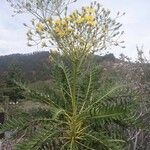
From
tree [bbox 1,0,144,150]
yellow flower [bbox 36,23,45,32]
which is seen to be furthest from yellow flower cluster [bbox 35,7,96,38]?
tree [bbox 1,0,144,150]

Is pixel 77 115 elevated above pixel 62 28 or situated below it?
below

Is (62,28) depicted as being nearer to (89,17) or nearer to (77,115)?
(89,17)

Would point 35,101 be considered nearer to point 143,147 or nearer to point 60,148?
point 60,148

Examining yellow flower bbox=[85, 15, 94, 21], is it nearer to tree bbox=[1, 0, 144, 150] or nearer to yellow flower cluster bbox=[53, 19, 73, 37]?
yellow flower cluster bbox=[53, 19, 73, 37]

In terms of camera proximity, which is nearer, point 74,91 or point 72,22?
point 74,91

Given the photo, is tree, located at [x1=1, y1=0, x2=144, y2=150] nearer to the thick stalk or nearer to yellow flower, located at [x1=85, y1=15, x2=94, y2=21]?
the thick stalk

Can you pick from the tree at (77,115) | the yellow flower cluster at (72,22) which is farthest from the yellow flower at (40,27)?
the tree at (77,115)

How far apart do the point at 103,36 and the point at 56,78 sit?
9.45m

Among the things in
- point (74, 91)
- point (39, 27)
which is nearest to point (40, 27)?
point (39, 27)

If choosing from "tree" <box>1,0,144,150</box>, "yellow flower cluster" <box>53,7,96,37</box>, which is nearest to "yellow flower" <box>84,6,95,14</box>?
"yellow flower cluster" <box>53,7,96,37</box>

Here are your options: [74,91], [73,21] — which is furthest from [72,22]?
[74,91]

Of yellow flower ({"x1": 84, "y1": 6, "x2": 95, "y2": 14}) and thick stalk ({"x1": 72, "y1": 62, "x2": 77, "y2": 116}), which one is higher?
yellow flower ({"x1": 84, "y1": 6, "x2": 95, "y2": 14})

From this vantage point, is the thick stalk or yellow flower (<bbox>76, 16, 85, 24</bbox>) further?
yellow flower (<bbox>76, 16, 85, 24</bbox>)

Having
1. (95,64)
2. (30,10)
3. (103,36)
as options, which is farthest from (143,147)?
(30,10)
